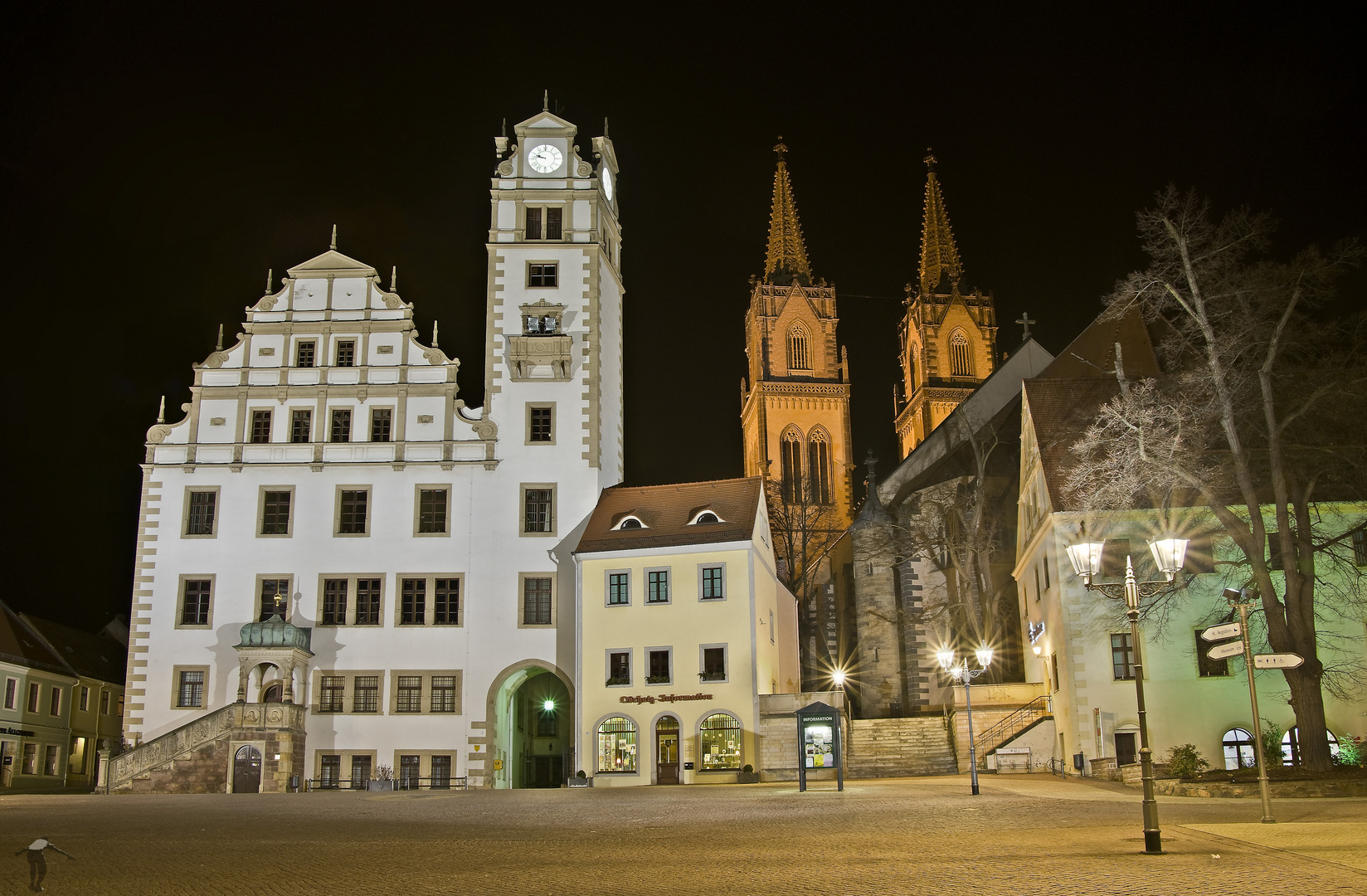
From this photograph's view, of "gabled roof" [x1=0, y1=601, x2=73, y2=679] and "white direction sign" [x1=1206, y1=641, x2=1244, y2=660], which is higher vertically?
"gabled roof" [x1=0, y1=601, x2=73, y2=679]

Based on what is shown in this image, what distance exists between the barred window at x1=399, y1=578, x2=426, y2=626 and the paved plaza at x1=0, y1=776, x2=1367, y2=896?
51.6 ft

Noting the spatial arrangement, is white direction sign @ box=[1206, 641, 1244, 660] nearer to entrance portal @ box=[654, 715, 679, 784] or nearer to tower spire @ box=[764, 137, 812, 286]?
entrance portal @ box=[654, 715, 679, 784]

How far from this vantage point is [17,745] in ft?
158

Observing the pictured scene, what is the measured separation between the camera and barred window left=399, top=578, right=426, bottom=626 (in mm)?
41688

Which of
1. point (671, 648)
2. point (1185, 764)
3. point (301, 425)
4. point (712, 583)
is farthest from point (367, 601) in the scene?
point (1185, 764)

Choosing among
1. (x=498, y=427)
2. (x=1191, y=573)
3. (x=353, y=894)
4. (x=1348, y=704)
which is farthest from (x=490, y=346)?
(x=353, y=894)

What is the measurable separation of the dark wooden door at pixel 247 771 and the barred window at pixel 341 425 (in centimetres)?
1084

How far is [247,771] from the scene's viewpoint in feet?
124

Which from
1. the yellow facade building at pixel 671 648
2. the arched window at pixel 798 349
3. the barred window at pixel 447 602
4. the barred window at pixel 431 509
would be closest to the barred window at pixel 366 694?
the barred window at pixel 447 602

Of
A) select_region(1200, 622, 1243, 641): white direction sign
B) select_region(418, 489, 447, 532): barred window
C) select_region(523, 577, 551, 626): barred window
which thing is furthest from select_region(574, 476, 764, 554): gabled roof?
select_region(1200, 622, 1243, 641): white direction sign

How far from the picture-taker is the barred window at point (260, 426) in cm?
4316

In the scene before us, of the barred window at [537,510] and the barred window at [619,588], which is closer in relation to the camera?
the barred window at [619,588]

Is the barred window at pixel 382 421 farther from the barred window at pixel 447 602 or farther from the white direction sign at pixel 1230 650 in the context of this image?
the white direction sign at pixel 1230 650

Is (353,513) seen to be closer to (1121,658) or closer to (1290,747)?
(1121,658)
